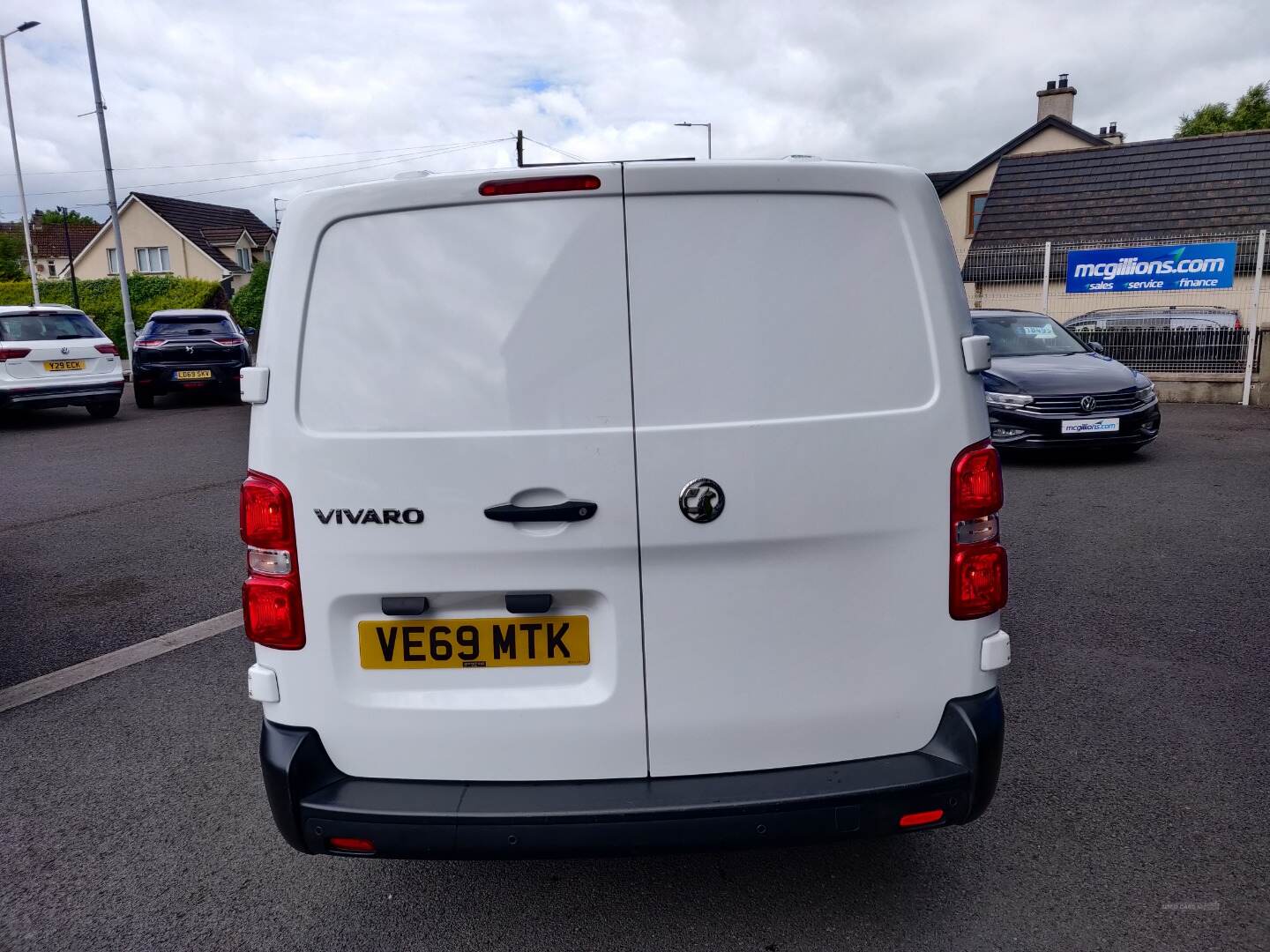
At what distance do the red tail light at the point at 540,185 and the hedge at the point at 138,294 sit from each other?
137 feet

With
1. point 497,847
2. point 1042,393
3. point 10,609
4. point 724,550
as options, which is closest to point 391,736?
point 497,847

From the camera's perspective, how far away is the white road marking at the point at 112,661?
4.48 meters

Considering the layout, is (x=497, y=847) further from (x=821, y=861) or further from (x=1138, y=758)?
(x=1138, y=758)

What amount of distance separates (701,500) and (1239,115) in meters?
59.5

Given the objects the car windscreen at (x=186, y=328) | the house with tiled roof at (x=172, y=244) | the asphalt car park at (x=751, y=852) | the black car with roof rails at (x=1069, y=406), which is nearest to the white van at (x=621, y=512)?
the asphalt car park at (x=751, y=852)

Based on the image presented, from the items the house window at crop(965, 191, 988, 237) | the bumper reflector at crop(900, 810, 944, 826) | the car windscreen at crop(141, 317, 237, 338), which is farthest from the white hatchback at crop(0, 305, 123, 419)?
the house window at crop(965, 191, 988, 237)

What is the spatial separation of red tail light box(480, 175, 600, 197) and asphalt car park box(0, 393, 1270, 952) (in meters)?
1.89

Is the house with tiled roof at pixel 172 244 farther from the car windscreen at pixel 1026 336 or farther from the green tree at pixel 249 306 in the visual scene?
the car windscreen at pixel 1026 336

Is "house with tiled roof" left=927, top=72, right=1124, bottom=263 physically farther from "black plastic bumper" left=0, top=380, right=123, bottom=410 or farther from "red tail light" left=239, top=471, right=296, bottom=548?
"red tail light" left=239, top=471, right=296, bottom=548

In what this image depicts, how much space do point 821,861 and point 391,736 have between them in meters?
1.37

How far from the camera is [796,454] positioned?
7.32ft

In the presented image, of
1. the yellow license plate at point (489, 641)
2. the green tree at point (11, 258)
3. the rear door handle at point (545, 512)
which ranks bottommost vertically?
the yellow license plate at point (489, 641)

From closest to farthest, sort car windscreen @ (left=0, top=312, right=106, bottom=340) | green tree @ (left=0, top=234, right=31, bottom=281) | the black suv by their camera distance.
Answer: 1. car windscreen @ (left=0, top=312, right=106, bottom=340)
2. the black suv
3. green tree @ (left=0, top=234, right=31, bottom=281)

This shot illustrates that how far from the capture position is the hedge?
39.8 metres
